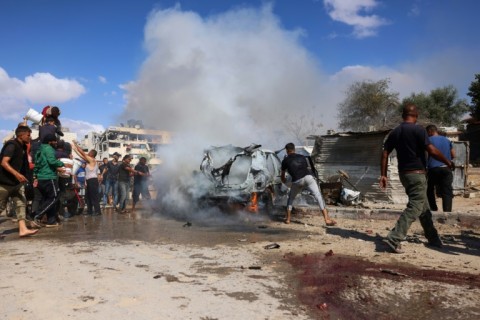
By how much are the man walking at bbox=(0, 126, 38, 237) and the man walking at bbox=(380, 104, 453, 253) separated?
17.6 ft

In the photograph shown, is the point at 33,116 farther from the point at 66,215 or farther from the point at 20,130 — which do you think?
the point at 20,130

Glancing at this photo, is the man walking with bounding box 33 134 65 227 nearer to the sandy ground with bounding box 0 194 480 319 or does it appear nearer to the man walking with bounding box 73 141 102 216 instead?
the sandy ground with bounding box 0 194 480 319

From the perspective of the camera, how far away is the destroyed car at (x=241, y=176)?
26.2 feet

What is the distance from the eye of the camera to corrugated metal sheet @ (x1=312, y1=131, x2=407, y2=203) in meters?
10.9

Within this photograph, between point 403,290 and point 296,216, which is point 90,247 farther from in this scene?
point 296,216

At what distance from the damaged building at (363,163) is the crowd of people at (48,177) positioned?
19.1 feet

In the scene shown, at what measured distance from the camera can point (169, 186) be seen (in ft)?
31.0

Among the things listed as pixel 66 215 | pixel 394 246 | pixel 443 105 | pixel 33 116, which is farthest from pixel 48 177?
pixel 443 105

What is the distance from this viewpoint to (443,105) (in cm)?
3700

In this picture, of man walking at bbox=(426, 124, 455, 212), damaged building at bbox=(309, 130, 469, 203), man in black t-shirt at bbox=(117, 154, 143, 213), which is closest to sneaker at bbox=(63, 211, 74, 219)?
man in black t-shirt at bbox=(117, 154, 143, 213)

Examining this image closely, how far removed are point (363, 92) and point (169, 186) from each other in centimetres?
2812

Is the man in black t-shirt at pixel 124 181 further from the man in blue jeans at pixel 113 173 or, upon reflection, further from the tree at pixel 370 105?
the tree at pixel 370 105

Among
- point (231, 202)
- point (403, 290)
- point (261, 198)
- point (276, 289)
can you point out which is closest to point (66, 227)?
point (231, 202)

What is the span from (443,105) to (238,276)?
39319mm
